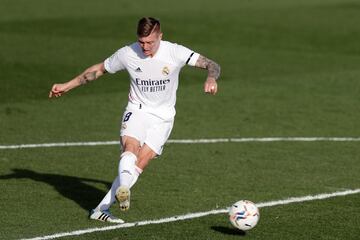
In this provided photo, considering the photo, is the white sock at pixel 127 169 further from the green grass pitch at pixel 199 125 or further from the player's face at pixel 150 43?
the player's face at pixel 150 43

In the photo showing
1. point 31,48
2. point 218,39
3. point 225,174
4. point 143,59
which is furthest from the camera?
point 218,39

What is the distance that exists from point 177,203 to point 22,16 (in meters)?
24.4

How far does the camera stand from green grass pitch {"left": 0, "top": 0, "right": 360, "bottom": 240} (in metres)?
12.6

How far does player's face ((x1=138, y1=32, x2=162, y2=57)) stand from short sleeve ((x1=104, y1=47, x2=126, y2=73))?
41 centimetres

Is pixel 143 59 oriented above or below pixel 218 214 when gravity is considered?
above

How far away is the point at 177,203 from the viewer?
43.7 feet

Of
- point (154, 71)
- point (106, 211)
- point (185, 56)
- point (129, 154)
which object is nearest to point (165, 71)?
point (154, 71)

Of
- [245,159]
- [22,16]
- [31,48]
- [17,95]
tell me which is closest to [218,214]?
[245,159]

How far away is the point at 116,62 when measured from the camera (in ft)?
42.0

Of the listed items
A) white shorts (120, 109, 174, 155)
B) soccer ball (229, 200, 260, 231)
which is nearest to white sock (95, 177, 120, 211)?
white shorts (120, 109, 174, 155)

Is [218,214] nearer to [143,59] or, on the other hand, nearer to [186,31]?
[143,59]

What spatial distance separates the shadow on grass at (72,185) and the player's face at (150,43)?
86.2 inches

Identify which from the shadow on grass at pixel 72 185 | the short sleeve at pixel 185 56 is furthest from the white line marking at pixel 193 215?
the short sleeve at pixel 185 56

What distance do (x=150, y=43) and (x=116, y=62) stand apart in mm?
744
